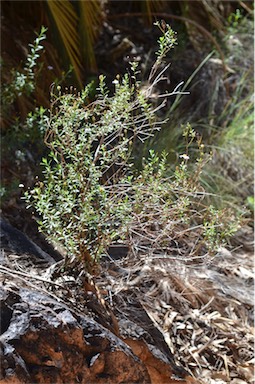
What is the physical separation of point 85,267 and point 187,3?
3.12 m

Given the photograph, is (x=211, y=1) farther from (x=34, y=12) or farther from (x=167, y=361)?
(x=167, y=361)

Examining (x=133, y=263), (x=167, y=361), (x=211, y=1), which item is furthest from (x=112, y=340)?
(x=211, y=1)

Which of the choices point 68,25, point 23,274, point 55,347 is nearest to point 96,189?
point 23,274

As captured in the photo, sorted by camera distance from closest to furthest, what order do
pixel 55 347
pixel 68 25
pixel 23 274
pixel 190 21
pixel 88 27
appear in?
pixel 55 347 < pixel 23 274 < pixel 68 25 < pixel 88 27 < pixel 190 21

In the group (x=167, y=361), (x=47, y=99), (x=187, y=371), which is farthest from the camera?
(x=47, y=99)

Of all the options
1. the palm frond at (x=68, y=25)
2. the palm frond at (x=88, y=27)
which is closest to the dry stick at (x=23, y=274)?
the palm frond at (x=68, y=25)

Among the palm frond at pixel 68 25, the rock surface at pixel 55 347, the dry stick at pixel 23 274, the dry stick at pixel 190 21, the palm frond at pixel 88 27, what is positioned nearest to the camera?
the rock surface at pixel 55 347

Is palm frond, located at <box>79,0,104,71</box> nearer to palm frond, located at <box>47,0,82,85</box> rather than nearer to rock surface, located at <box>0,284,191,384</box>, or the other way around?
palm frond, located at <box>47,0,82,85</box>

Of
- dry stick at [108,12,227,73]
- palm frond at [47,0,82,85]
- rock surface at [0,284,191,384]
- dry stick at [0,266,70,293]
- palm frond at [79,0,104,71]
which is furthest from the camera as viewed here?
dry stick at [108,12,227,73]

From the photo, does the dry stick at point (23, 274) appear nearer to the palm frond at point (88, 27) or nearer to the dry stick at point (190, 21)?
the palm frond at point (88, 27)

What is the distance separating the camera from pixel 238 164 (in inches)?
188

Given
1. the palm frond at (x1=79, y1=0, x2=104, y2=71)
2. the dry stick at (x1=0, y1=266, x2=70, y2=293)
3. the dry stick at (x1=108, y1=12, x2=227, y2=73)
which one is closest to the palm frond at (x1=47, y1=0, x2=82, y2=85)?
the palm frond at (x1=79, y1=0, x2=104, y2=71)

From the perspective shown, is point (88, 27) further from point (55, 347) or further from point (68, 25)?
point (55, 347)

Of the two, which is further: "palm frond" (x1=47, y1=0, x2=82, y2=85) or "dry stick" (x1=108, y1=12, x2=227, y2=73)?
"dry stick" (x1=108, y1=12, x2=227, y2=73)
